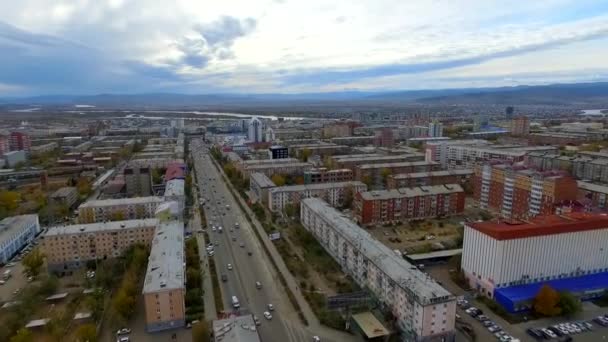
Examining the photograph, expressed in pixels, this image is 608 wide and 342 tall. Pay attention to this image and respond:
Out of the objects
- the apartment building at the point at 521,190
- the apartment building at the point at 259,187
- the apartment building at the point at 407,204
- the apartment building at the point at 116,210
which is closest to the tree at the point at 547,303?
the apartment building at the point at 521,190

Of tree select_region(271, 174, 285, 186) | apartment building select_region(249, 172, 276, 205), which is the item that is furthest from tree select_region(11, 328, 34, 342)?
tree select_region(271, 174, 285, 186)

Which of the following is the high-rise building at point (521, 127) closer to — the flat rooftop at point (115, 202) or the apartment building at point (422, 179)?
the apartment building at point (422, 179)

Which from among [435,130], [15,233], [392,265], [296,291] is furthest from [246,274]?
[435,130]

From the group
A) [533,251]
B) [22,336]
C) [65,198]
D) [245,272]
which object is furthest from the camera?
[65,198]

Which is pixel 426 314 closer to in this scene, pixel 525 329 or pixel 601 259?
pixel 525 329

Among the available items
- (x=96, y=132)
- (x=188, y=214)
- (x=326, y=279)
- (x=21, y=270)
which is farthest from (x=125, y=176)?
(x=96, y=132)

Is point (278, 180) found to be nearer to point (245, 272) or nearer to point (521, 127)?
point (245, 272)

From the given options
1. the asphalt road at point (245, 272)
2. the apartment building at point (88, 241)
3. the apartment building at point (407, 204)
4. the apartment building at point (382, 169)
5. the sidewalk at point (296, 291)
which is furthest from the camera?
the apartment building at point (382, 169)
